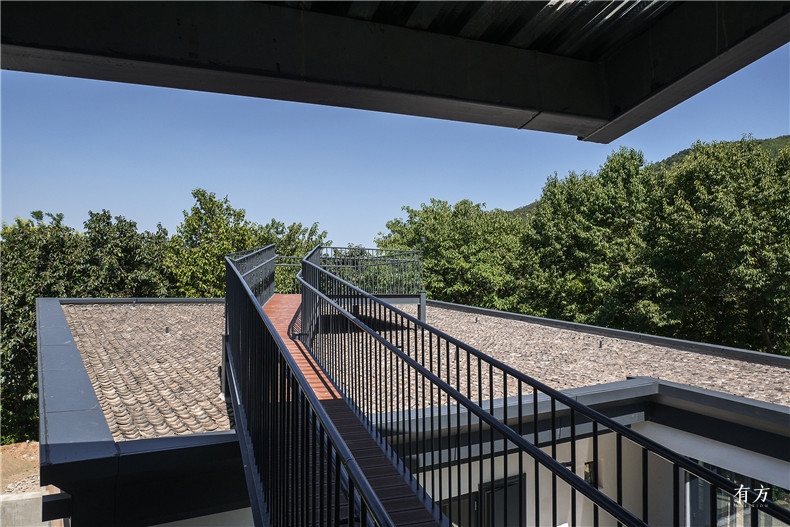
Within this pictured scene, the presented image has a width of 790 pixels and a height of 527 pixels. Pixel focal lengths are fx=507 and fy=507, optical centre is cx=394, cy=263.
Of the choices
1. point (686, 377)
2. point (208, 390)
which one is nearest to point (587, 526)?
point (686, 377)

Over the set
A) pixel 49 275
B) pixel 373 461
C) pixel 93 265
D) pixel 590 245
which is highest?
pixel 590 245

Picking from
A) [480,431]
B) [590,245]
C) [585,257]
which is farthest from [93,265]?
[480,431]

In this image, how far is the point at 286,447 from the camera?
2.45m

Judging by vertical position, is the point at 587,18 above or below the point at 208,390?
above

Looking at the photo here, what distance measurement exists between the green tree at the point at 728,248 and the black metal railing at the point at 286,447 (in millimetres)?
22117

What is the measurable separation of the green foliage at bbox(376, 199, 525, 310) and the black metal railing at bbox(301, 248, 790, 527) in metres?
25.2

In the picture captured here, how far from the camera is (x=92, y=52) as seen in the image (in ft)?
7.93

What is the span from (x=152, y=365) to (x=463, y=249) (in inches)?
1145

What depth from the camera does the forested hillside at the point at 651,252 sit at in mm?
21078

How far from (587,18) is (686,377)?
285 inches

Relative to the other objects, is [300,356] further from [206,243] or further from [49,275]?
[206,243]

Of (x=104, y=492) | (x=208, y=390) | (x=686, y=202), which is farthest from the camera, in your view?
(x=686, y=202)

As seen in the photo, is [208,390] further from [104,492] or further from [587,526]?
[587,526]

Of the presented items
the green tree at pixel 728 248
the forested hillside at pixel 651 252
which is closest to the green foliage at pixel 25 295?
the forested hillside at pixel 651 252
